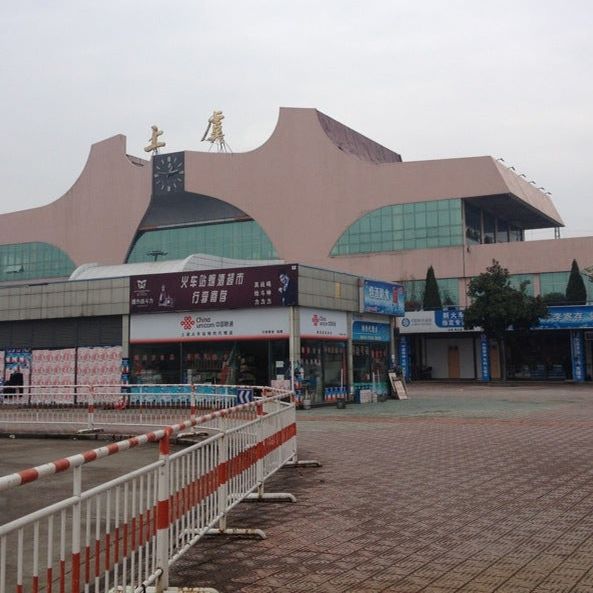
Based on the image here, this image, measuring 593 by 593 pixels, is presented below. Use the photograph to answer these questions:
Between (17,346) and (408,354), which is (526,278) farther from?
(17,346)

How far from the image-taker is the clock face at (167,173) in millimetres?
62094

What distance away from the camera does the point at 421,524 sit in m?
7.13

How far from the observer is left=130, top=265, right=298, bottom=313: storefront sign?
24.2m

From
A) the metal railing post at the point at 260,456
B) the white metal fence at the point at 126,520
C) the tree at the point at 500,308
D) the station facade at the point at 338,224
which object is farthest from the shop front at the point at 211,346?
the tree at the point at 500,308

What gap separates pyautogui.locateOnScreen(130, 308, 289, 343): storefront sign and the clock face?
37.2 meters

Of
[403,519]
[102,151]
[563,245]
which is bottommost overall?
[403,519]

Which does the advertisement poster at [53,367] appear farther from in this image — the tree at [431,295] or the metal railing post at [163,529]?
the tree at [431,295]

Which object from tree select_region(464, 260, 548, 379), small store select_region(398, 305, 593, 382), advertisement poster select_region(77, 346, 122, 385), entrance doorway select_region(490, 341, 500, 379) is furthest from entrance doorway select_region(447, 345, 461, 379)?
advertisement poster select_region(77, 346, 122, 385)

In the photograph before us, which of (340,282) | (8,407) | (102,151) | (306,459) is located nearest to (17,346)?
(8,407)

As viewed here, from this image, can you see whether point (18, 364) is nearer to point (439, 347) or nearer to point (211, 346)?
point (211, 346)

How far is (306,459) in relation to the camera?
11914mm

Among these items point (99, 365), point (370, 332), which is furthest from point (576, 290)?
point (99, 365)

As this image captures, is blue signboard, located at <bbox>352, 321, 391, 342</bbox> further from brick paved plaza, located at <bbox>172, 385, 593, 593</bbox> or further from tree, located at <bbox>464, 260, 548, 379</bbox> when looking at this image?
tree, located at <bbox>464, 260, 548, 379</bbox>

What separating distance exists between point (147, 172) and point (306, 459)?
186 ft
